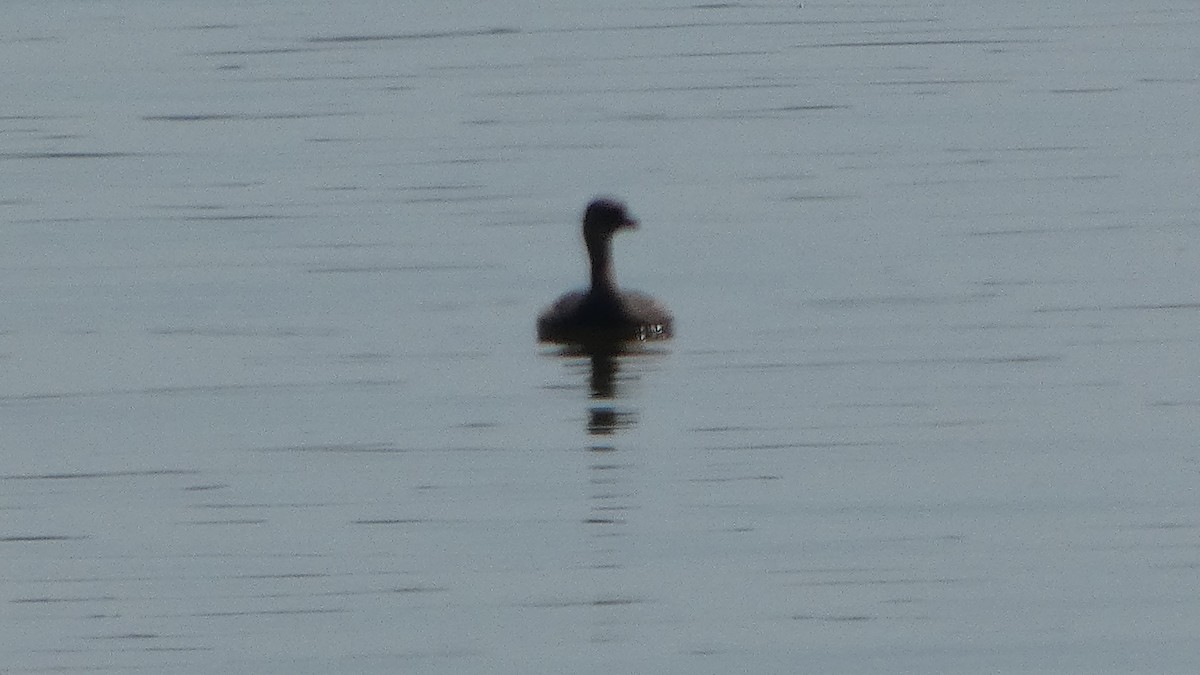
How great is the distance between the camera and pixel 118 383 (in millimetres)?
17609

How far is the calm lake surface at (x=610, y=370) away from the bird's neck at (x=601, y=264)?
534mm

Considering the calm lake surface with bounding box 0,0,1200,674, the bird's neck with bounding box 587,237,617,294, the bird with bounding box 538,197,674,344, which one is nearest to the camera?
the calm lake surface with bounding box 0,0,1200,674

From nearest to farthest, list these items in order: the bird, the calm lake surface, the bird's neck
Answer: the calm lake surface < the bird < the bird's neck

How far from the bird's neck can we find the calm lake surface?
0.53m

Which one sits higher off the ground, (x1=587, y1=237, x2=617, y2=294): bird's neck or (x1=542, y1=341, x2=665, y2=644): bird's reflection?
(x1=587, y1=237, x2=617, y2=294): bird's neck

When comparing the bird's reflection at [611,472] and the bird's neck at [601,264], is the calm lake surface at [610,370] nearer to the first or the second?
the bird's reflection at [611,472]

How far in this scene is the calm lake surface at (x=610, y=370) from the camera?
492 inches

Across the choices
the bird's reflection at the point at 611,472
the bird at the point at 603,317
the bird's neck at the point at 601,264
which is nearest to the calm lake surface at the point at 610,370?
the bird's reflection at the point at 611,472

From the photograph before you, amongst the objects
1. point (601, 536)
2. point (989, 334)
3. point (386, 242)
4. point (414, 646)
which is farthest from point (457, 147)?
point (414, 646)

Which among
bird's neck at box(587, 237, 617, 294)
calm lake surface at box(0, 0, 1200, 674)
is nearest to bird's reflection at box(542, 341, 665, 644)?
calm lake surface at box(0, 0, 1200, 674)

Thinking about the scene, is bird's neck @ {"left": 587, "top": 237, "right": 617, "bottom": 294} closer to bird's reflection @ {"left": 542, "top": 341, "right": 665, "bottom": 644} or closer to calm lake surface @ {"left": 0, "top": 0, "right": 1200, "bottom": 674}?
bird's reflection @ {"left": 542, "top": 341, "right": 665, "bottom": 644}

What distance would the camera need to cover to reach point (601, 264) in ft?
63.1

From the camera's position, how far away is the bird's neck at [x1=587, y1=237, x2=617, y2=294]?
18.9 meters

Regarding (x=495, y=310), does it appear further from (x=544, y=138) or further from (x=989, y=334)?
(x=544, y=138)
